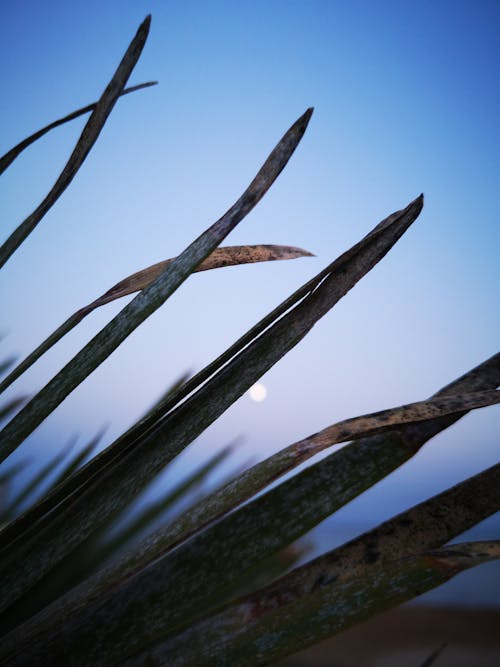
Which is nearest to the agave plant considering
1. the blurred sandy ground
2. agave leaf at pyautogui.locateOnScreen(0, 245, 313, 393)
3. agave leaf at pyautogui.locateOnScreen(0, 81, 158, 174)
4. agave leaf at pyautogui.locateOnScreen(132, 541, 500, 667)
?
agave leaf at pyautogui.locateOnScreen(132, 541, 500, 667)

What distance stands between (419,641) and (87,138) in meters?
8.63

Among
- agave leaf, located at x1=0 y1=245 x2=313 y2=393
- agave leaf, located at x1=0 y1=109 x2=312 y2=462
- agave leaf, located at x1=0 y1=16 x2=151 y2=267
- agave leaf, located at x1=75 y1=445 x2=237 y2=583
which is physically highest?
agave leaf, located at x1=0 y1=16 x2=151 y2=267

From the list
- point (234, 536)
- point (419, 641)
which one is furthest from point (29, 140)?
point (419, 641)

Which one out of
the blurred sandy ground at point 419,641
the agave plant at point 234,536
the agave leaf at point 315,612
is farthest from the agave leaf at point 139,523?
the blurred sandy ground at point 419,641

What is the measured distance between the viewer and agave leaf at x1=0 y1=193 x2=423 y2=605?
35cm

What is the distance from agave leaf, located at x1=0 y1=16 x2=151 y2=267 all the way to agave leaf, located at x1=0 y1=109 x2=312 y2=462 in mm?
200

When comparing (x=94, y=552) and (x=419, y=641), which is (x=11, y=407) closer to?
(x=94, y=552)

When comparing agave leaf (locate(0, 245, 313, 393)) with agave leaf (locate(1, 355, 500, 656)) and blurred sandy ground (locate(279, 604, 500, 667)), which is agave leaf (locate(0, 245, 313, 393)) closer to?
agave leaf (locate(1, 355, 500, 656))

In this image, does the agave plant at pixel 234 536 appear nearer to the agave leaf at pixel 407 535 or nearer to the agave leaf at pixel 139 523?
the agave leaf at pixel 407 535

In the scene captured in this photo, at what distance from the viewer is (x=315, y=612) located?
27 cm

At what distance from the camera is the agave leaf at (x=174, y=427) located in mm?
347

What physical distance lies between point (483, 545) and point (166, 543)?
19 cm

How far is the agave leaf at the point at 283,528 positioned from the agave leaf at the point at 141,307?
0.14m

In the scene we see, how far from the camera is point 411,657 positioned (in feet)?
21.0
